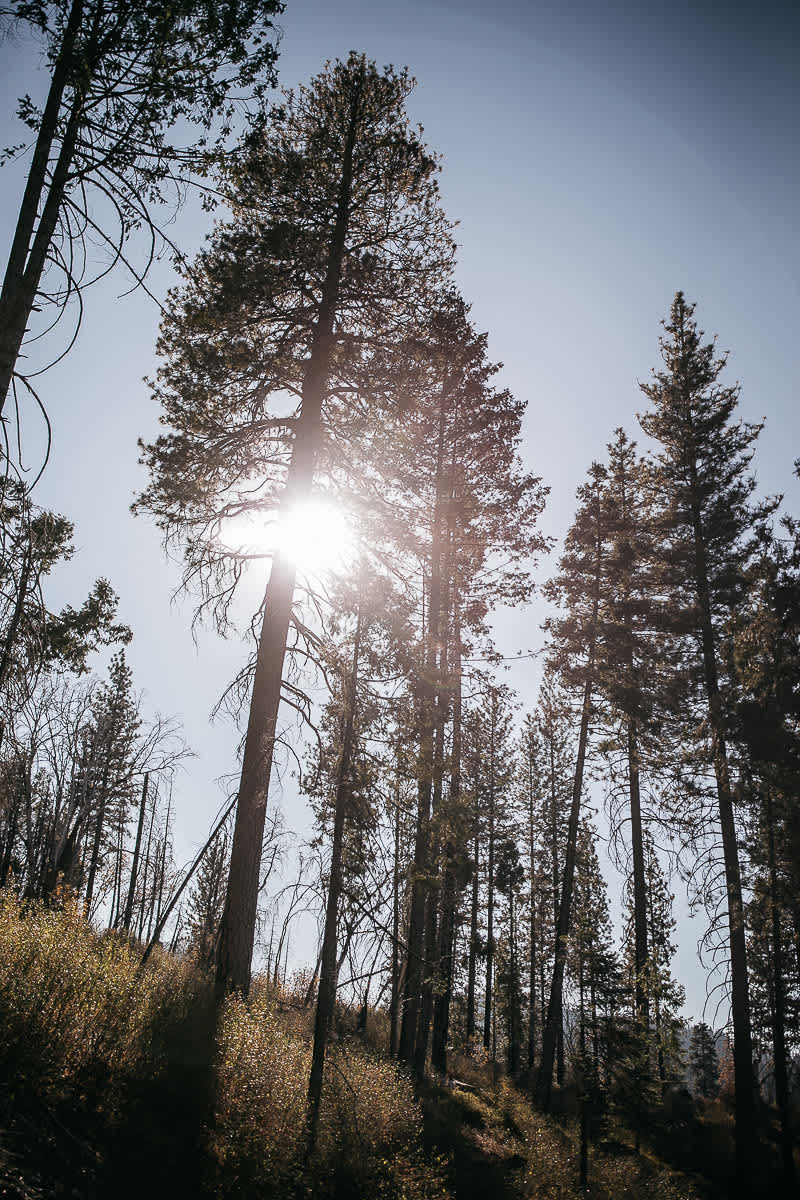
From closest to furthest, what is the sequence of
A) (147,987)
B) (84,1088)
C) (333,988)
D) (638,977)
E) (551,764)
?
1. (84,1088)
2. (147,987)
3. (333,988)
4. (638,977)
5. (551,764)

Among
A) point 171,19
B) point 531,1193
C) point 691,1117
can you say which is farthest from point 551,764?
point 171,19

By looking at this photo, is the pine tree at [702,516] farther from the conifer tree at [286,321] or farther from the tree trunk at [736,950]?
the conifer tree at [286,321]

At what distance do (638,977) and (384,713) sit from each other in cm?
1090

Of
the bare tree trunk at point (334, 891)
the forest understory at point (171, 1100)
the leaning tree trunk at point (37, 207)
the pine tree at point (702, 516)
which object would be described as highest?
the pine tree at point (702, 516)

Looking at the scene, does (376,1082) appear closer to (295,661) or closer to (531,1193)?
(531,1193)

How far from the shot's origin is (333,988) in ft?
29.9

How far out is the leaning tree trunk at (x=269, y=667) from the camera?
8.93m

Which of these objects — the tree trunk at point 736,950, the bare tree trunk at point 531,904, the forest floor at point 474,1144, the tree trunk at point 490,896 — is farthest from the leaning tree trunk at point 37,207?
the bare tree trunk at point 531,904

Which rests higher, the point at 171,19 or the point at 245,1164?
the point at 171,19

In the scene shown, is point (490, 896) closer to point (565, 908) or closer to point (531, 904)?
point (531, 904)

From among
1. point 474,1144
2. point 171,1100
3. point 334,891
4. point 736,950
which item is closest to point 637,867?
point 736,950

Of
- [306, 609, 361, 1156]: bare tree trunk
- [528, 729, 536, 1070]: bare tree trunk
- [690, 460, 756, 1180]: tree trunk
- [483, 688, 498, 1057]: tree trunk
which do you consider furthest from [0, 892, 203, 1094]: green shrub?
[528, 729, 536, 1070]: bare tree trunk

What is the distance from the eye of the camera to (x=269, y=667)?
9.96 m

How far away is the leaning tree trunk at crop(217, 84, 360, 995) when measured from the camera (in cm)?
893
